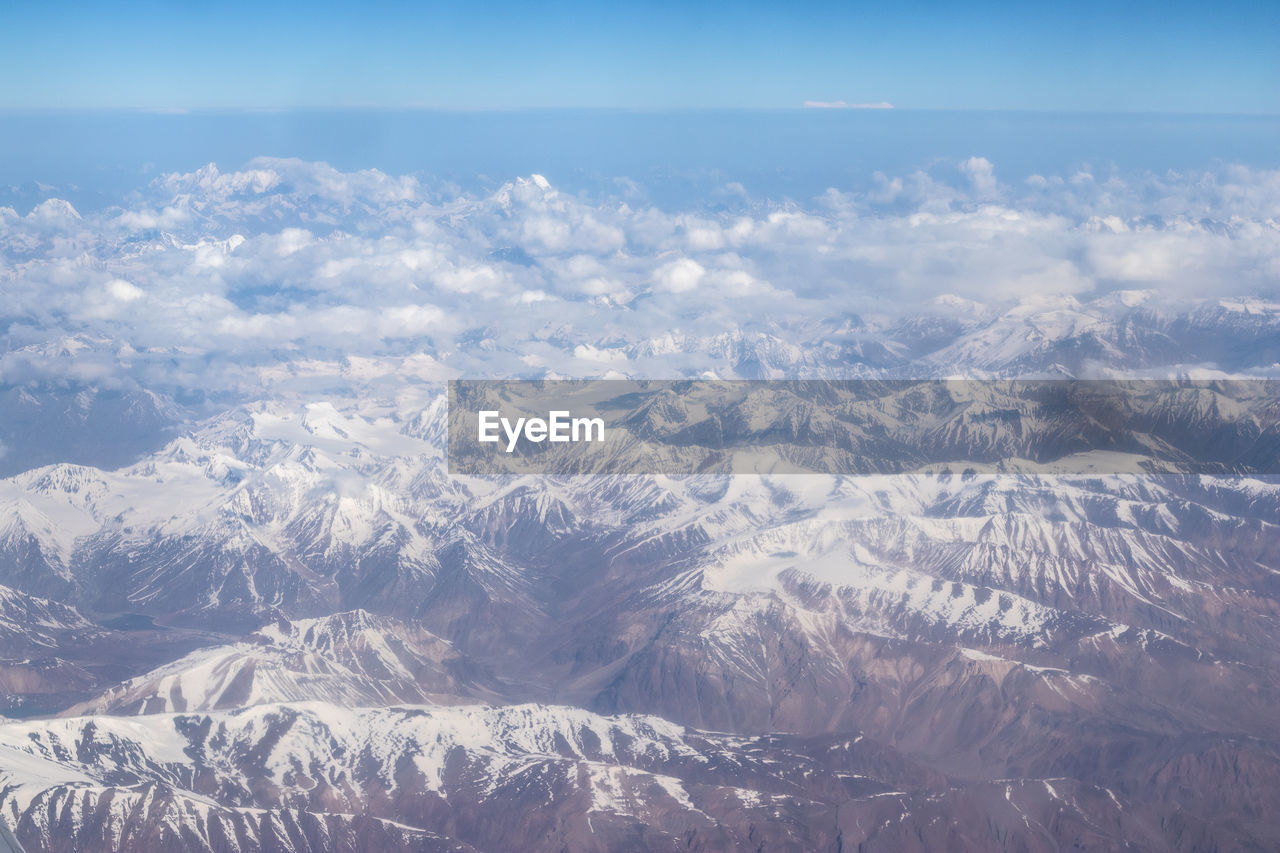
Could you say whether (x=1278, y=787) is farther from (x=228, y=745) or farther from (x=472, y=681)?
(x=228, y=745)

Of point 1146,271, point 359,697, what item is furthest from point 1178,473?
point 1146,271

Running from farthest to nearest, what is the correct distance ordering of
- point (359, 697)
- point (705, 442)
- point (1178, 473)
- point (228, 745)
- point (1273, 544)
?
point (705, 442), point (1178, 473), point (1273, 544), point (359, 697), point (228, 745)

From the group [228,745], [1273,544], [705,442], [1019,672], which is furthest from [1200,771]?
[705,442]

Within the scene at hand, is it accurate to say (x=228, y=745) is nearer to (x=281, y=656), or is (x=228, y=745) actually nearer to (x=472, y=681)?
(x=281, y=656)

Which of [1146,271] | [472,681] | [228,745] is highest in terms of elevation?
[1146,271]

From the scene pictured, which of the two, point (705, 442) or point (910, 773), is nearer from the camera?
point (910, 773)

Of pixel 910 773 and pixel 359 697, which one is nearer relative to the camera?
pixel 910 773

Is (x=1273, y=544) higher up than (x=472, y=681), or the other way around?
(x=1273, y=544)

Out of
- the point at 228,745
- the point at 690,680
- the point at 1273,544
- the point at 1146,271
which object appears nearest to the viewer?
the point at 228,745

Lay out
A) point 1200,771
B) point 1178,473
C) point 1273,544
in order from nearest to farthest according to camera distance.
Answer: point 1200,771 → point 1273,544 → point 1178,473
